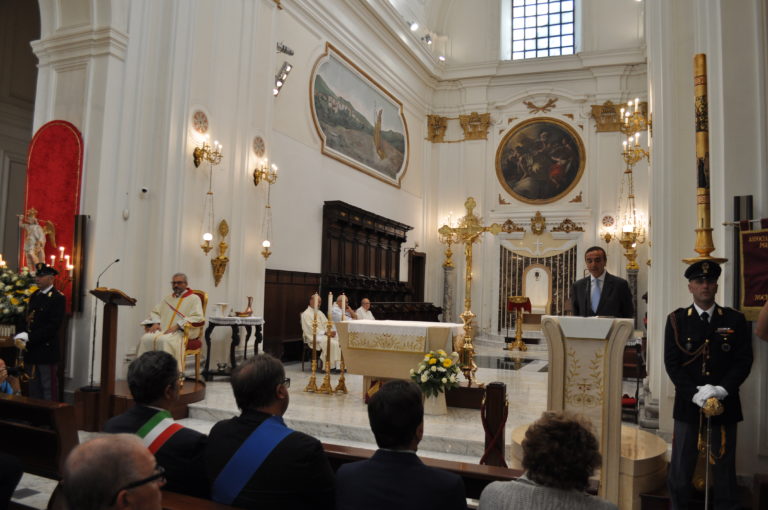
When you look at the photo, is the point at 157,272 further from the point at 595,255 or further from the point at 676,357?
the point at 676,357

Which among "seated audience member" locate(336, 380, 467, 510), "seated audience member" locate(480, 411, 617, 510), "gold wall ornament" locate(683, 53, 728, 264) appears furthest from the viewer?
"gold wall ornament" locate(683, 53, 728, 264)

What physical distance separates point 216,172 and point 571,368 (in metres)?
6.81

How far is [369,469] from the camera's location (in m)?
2.07

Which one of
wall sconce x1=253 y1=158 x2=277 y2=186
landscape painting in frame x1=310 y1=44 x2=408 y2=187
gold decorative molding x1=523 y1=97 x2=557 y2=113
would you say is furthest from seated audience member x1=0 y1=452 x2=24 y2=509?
gold decorative molding x1=523 y1=97 x2=557 y2=113

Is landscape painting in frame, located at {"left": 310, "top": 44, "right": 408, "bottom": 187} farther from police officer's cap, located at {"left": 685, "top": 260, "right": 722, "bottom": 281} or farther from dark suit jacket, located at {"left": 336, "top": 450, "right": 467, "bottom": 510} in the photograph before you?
dark suit jacket, located at {"left": 336, "top": 450, "right": 467, "bottom": 510}

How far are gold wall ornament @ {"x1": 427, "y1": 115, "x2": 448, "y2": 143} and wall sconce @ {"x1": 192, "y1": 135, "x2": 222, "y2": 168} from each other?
38.7 feet

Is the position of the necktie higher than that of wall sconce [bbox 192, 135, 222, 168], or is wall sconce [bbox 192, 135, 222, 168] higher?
wall sconce [bbox 192, 135, 222, 168]

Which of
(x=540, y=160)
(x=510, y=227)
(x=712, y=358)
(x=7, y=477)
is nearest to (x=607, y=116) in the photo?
(x=540, y=160)

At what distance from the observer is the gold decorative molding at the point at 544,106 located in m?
19.2

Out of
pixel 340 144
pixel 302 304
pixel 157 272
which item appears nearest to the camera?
pixel 157 272

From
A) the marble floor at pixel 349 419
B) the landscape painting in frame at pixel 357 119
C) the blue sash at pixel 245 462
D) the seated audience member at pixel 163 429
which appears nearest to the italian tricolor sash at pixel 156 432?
the seated audience member at pixel 163 429

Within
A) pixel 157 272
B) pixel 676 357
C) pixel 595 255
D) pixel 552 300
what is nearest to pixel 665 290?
pixel 595 255

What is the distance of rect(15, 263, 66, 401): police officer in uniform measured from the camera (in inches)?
253

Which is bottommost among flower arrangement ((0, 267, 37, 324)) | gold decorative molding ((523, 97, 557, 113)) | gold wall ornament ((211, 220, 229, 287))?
flower arrangement ((0, 267, 37, 324))
